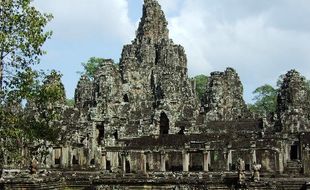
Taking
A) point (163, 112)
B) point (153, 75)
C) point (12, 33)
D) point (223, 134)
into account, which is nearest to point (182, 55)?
point (153, 75)

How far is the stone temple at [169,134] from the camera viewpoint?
22.2 metres

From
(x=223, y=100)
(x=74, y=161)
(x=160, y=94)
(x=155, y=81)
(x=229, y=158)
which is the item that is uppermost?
(x=155, y=81)

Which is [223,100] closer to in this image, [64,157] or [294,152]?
[294,152]

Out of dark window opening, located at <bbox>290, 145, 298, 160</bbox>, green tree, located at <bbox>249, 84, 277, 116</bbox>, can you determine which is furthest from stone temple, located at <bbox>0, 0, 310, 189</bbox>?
green tree, located at <bbox>249, 84, 277, 116</bbox>

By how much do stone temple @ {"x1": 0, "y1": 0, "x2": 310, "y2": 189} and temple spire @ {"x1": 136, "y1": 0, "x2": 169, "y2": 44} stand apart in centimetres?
13

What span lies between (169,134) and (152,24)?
25.3 meters

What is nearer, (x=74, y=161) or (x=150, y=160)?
(x=150, y=160)

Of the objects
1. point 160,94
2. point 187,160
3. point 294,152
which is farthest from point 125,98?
point 187,160

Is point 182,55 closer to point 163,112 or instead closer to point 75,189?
point 163,112

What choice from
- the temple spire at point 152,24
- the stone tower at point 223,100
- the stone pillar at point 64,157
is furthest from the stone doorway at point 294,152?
the temple spire at point 152,24

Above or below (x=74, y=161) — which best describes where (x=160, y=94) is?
above

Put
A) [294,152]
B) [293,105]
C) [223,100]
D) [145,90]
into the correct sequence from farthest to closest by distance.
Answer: [145,90]
[223,100]
[293,105]
[294,152]

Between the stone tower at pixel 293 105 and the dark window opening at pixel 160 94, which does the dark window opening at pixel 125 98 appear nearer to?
the dark window opening at pixel 160 94

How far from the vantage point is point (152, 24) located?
2231 inches
